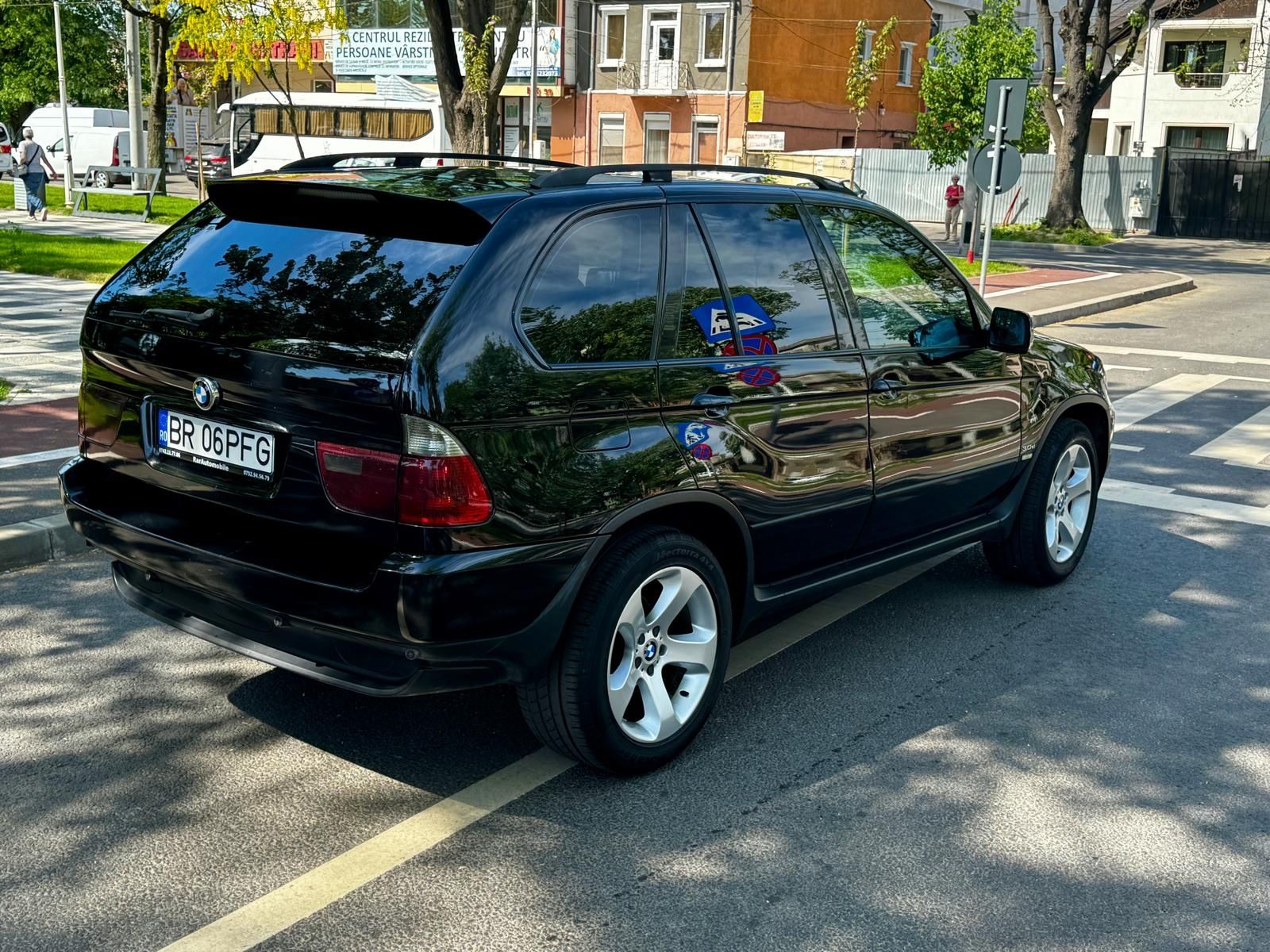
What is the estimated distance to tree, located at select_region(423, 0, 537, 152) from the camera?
16.1 metres

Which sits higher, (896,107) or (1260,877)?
(896,107)

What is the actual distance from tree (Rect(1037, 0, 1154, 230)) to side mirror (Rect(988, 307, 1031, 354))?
2779 centimetres

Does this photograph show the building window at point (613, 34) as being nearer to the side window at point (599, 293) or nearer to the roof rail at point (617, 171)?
the roof rail at point (617, 171)

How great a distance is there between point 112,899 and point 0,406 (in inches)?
244

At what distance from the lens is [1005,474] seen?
18.5 ft

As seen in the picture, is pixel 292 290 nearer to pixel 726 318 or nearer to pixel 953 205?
pixel 726 318

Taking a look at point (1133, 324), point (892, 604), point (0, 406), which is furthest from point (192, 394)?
point (1133, 324)

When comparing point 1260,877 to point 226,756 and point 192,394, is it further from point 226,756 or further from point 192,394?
point 192,394

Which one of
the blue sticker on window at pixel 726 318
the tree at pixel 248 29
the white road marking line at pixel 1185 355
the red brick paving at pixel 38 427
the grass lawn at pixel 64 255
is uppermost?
the tree at pixel 248 29

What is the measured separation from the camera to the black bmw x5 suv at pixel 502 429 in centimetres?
354

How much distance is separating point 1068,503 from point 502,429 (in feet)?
11.6

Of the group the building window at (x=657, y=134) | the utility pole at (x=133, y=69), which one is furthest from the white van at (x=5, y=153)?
the building window at (x=657, y=134)

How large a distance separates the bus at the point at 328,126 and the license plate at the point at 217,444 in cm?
3924

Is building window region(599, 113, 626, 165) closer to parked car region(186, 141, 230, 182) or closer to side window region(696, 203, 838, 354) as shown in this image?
parked car region(186, 141, 230, 182)
